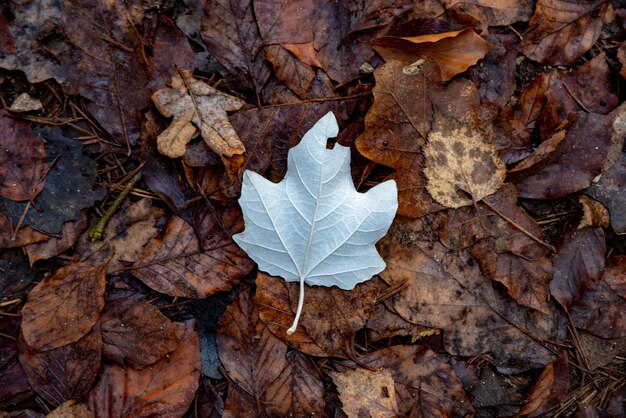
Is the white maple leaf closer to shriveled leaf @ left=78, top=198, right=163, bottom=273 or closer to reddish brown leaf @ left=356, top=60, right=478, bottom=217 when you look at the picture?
reddish brown leaf @ left=356, top=60, right=478, bottom=217

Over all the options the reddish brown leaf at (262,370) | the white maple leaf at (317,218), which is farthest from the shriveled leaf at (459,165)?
the reddish brown leaf at (262,370)

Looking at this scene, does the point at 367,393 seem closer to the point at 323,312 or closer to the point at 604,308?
the point at 323,312

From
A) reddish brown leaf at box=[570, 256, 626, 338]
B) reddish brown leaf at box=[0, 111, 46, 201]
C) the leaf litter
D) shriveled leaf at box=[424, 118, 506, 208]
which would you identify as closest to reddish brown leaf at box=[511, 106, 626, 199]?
the leaf litter

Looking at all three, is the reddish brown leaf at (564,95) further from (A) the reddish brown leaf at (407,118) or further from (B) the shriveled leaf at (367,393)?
(B) the shriveled leaf at (367,393)

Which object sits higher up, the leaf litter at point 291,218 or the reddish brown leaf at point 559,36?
the reddish brown leaf at point 559,36

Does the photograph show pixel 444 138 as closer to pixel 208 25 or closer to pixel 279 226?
pixel 279 226

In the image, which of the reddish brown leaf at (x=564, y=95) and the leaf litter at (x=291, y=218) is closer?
the leaf litter at (x=291, y=218)

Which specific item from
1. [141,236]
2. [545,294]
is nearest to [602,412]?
[545,294]

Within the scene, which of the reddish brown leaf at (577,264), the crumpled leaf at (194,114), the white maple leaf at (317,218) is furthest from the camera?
the reddish brown leaf at (577,264)

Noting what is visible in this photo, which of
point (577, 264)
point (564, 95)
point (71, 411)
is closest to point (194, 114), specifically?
point (71, 411)
